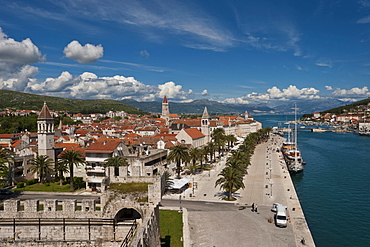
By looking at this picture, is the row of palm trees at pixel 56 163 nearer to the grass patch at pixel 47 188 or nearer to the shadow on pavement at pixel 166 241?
the grass patch at pixel 47 188

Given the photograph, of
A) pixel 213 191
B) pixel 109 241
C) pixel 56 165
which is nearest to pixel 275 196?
pixel 213 191

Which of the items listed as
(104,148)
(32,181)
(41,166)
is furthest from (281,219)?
(32,181)

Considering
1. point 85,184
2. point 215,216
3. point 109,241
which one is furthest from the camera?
point 85,184

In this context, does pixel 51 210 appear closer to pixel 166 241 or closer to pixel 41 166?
pixel 166 241

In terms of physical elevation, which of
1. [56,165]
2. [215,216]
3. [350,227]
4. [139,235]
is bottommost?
[350,227]

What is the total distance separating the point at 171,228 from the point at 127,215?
10.2 meters

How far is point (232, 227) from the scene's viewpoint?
2962 centimetres

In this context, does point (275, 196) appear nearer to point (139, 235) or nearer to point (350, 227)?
point (350, 227)

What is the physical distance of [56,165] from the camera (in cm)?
5200

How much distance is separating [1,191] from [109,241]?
1310 inches

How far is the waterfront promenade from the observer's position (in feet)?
86.8

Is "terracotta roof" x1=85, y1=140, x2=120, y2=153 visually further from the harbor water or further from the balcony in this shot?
the harbor water

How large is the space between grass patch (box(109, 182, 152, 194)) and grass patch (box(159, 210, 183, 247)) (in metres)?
7.86

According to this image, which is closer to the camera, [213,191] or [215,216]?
[215,216]
